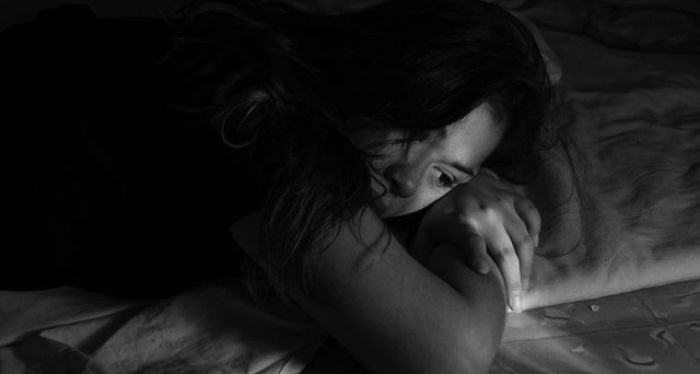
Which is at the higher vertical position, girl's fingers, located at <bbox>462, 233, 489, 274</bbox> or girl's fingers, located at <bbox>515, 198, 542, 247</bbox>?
girl's fingers, located at <bbox>462, 233, 489, 274</bbox>

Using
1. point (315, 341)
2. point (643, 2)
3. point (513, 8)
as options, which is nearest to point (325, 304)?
point (315, 341)

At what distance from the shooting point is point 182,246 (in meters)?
0.81

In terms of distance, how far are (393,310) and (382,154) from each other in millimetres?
149

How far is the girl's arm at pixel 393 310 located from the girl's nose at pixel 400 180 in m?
0.05

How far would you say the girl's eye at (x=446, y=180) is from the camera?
0.79 m

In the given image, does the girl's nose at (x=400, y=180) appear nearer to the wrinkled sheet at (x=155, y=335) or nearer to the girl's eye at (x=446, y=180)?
the girl's eye at (x=446, y=180)

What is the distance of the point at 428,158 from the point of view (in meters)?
0.77

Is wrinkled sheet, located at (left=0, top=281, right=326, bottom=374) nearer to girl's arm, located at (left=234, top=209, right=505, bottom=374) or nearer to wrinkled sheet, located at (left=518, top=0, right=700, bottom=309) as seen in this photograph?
girl's arm, located at (left=234, top=209, right=505, bottom=374)

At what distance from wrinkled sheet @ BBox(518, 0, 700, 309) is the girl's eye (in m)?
0.14

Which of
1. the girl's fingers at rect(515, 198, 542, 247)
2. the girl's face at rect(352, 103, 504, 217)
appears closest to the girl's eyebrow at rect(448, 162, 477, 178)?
the girl's face at rect(352, 103, 504, 217)

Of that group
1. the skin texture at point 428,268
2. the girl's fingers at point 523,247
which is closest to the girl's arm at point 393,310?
the skin texture at point 428,268

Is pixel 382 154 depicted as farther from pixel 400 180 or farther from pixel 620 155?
pixel 620 155

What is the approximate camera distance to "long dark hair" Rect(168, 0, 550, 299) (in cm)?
72

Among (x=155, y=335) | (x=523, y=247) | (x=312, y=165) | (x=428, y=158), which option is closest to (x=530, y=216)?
(x=523, y=247)
